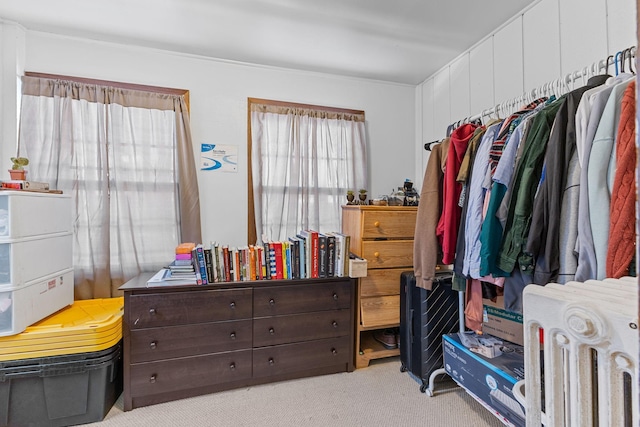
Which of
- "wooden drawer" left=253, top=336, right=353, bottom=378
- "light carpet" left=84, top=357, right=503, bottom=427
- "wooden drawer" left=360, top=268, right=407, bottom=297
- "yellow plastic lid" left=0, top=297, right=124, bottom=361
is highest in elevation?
"wooden drawer" left=360, top=268, right=407, bottom=297

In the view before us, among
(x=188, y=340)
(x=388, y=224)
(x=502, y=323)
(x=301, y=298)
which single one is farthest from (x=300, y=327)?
(x=502, y=323)

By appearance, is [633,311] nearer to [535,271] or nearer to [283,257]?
[535,271]

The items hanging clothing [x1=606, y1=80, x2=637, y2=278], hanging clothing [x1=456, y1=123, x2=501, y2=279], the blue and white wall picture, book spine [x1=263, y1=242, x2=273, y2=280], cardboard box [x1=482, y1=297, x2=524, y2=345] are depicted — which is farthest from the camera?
the blue and white wall picture

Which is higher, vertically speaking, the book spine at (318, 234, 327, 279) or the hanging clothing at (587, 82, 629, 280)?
the hanging clothing at (587, 82, 629, 280)

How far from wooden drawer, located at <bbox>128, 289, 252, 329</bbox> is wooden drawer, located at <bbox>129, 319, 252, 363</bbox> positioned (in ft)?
→ 0.13

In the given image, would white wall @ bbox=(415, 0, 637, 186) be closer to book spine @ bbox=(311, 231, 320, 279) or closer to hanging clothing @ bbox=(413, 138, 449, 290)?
hanging clothing @ bbox=(413, 138, 449, 290)

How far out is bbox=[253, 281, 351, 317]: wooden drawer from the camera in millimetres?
1975

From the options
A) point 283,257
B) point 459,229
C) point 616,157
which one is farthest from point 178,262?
Answer: point 616,157

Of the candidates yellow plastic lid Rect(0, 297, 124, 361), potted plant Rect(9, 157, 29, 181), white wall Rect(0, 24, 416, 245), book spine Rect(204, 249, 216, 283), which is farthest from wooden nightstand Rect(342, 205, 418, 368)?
potted plant Rect(9, 157, 29, 181)

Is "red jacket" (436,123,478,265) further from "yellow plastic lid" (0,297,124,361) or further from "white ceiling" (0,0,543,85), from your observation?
"yellow plastic lid" (0,297,124,361)

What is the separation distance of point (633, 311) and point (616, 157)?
0.60m

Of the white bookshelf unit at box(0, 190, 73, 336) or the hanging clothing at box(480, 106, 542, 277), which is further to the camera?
the white bookshelf unit at box(0, 190, 73, 336)

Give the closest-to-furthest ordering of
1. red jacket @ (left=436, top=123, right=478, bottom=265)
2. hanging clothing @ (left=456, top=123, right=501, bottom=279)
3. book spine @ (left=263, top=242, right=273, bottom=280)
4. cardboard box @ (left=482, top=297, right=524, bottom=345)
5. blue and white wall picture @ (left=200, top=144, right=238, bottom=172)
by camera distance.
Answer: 1. hanging clothing @ (left=456, top=123, right=501, bottom=279)
2. red jacket @ (left=436, top=123, right=478, bottom=265)
3. cardboard box @ (left=482, top=297, right=524, bottom=345)
4. book spine @ (left=263, top=242, right=273, bottom=280)
5. blue and white wall picture @ (left=200, top=144, right=238, bottom=172)

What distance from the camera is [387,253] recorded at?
2.24 m
